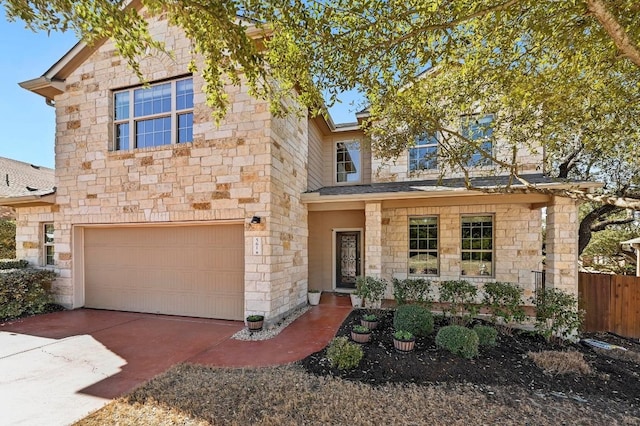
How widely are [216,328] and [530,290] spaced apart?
790 cm

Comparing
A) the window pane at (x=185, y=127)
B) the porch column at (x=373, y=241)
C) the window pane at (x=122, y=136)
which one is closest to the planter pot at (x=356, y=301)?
the porch column at (x=373, y=241)

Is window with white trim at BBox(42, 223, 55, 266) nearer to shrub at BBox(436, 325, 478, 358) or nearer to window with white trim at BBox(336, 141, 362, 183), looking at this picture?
window with white trim at BBox(336, 141, 362, 183)

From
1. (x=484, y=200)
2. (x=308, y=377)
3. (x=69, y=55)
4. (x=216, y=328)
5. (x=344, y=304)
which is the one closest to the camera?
(x=308, y=377)

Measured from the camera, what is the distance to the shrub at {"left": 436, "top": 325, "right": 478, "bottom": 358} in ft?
15.3

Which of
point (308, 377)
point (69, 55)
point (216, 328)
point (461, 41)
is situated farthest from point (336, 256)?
point (69, 55)

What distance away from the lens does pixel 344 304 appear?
8.39 meters

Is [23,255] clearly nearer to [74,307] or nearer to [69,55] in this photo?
[74,307]

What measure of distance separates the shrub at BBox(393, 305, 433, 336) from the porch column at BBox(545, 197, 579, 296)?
2905 mm

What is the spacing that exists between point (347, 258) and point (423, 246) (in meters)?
2.54

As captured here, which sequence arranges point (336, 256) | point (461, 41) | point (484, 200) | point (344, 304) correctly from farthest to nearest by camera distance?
point (336, 256), point (344, 304), point (484, 200), point (461, 41)

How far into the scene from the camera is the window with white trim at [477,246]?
8.38 meters

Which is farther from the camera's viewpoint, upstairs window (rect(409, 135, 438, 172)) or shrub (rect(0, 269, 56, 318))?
upstairs window (rect(409, 135, 438, 172))

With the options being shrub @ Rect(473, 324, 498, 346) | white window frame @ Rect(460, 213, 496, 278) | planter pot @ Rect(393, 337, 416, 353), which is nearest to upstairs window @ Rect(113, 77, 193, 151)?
planter pot @ Rect(393, 337, 416, 353)

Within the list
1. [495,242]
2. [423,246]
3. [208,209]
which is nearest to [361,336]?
[208,209]
